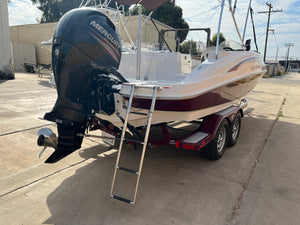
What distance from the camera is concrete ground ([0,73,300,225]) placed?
2594 millimetres

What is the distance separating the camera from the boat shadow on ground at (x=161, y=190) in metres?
Answer: 2.58

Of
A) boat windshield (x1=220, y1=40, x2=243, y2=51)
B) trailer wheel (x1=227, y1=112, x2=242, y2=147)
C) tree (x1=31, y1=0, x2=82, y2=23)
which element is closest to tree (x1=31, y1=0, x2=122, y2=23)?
tree (x1=31, y1=0, x2=82, y2=23)

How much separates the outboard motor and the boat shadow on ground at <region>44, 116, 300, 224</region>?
60 cm

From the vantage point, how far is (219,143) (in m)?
4.10

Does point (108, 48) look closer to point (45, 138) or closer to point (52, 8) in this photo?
point (45, 138)

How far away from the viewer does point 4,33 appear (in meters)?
15.2

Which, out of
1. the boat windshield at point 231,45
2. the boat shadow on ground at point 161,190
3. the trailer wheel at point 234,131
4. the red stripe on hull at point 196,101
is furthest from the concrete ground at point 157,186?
the boat windshield at point 231,45

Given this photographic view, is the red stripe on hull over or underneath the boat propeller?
over

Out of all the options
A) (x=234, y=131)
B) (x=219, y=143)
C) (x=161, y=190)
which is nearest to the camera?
(x=161, y=190)

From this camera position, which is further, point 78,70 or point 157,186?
point 157,186

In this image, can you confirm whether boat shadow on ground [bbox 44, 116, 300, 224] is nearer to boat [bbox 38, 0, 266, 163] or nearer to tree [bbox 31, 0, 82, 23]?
boat [bbox 38, 0, 266, 163]

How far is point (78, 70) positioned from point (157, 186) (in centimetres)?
181

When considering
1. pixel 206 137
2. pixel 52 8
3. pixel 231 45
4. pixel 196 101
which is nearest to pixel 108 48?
pixel 196 101

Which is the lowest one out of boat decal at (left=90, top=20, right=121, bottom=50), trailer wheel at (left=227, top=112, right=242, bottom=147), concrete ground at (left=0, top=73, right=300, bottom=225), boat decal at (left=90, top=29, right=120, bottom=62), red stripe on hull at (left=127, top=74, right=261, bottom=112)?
concrete ground at (left=0, top=73, right=300, bottom=225)
